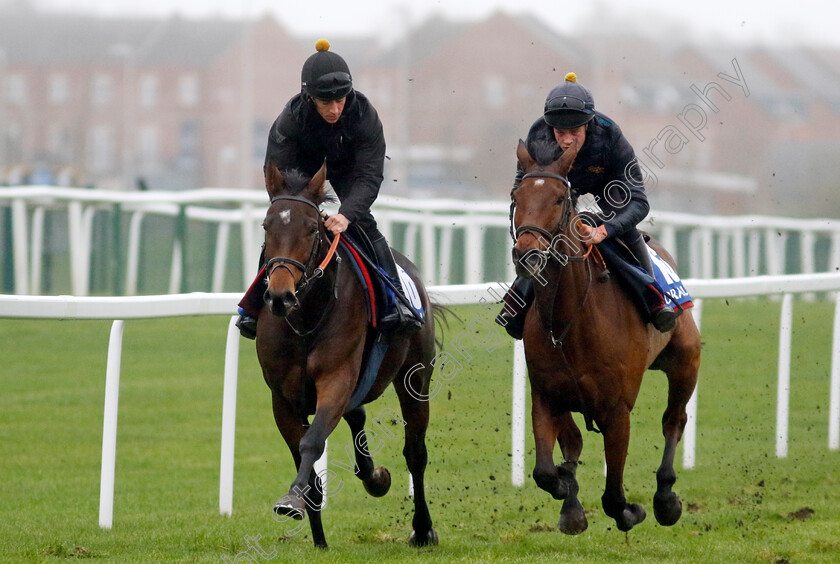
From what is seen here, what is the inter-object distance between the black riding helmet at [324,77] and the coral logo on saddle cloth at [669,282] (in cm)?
172

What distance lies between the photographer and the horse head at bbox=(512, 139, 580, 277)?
4.51 metres

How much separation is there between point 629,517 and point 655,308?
936mm

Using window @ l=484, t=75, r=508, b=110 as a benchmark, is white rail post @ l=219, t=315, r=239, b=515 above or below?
below

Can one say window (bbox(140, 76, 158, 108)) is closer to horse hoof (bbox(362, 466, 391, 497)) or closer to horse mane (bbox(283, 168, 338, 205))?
horse hoof (bbox(362, 466, 391, 497))

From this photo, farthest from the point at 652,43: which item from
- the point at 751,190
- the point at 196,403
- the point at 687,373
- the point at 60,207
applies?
the point at 687,373

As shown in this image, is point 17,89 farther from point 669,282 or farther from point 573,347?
point 573,347

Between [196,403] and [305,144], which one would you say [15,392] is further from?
[305,144]

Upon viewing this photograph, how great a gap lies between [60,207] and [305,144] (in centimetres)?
1121

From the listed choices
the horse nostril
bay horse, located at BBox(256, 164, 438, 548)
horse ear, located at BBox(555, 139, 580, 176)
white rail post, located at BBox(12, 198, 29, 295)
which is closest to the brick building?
white rail post, located at BBox(12, 198, 29, 295)

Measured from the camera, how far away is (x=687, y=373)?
19.9 feet

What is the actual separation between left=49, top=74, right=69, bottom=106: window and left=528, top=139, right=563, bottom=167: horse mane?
31.2 m

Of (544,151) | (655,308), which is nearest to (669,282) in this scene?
(655,308)

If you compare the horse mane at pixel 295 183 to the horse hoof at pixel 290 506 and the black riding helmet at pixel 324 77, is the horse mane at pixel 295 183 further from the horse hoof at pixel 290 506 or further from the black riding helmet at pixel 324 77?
the horse hoof at pixel 290 506

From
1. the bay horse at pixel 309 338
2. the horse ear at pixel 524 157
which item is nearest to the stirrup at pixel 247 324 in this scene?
the bay horse at pixel 309 338
